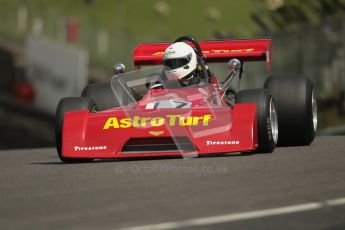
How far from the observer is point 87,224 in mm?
6953

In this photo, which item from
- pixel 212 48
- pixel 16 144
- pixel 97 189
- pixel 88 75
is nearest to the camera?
pixel 97 189

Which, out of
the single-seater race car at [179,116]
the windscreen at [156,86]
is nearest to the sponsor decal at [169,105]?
the single-seater race car at [179,116]

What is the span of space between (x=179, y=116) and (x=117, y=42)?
3016 centimetres

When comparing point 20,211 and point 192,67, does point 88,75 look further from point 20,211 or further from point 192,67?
point 20,211

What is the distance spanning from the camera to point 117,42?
41.1 m

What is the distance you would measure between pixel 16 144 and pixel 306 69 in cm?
1432

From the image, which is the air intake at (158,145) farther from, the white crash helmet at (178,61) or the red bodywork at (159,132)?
the white crash helmet at (178,61)

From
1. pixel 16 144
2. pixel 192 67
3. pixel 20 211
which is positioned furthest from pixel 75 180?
pixel 16 144

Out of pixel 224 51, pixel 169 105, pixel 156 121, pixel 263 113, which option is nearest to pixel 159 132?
pixel 156 121

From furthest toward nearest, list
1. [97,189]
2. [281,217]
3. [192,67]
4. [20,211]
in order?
[192,67] < [97,189] < [20,211] < [281,217]

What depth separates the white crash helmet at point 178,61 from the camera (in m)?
12.4

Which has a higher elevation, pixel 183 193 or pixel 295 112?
pixel 183 193

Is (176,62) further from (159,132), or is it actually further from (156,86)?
(159,132)

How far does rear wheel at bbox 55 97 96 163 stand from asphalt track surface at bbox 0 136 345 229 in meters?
0.43
